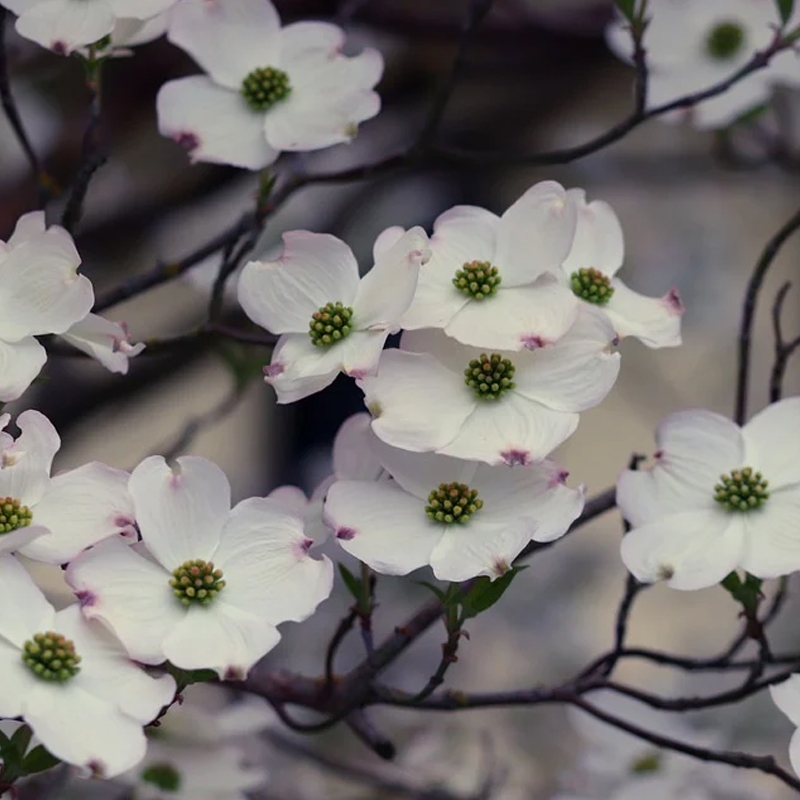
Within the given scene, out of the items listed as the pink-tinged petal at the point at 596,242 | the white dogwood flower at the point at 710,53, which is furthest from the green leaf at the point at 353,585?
the white dogwood flower at the point at 710,53

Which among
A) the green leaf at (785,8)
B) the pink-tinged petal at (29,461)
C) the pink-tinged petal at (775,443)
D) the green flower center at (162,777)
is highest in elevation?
the green leaf at (785,8)

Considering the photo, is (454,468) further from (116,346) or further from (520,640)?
(520,640)

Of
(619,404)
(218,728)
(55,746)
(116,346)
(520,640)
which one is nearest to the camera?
(55,746)

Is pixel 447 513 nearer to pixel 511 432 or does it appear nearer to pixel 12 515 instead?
pixel 511 432

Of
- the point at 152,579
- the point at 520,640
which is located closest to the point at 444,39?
the point at 152,579

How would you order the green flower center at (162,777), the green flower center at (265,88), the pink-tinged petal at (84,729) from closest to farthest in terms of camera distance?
the pink-tinged petal at (84,729) < the green flower center at (265,88) < the green flower center at (162,777)

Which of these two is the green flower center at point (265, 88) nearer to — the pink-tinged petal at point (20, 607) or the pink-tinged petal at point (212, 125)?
the pink-tinged petal at point (212, 125)

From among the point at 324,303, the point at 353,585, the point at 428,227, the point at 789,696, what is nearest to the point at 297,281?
the point at 324,303

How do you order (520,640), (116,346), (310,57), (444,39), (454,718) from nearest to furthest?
(116,346), (310,57), (444,39), (454,718), (520,640)
